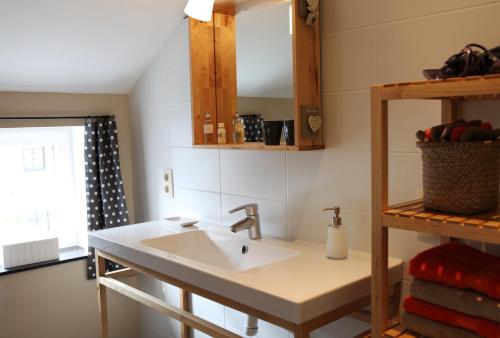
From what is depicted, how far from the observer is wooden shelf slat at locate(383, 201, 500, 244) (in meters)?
1.02

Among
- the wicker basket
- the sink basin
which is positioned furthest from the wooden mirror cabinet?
the wicker basket

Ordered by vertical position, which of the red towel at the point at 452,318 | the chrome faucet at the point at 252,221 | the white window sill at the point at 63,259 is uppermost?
the chrome faucet at the point at 252,221

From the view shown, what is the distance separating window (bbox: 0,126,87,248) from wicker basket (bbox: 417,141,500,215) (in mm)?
2125

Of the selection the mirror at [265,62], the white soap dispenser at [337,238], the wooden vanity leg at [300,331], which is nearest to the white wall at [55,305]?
the mirror at [265,62]

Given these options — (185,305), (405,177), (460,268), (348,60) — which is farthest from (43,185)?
(460,268)

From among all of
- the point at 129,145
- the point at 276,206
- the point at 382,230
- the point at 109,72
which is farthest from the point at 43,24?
the point at 382,230

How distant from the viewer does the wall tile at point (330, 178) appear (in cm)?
168

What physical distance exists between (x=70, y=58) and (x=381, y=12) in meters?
1.50

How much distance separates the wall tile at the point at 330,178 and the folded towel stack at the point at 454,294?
1.51ft

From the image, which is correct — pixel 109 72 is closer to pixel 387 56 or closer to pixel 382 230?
pixel 387 56

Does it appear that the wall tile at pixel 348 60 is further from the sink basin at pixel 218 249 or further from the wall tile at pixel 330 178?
the sink basin at pixel 218 249

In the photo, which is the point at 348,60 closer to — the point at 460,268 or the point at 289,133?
the point at 289,133

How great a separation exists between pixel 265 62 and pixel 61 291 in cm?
165

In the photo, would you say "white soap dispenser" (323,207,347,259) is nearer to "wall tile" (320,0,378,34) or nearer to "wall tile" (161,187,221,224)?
"wall tile" (320,0,378,34)
